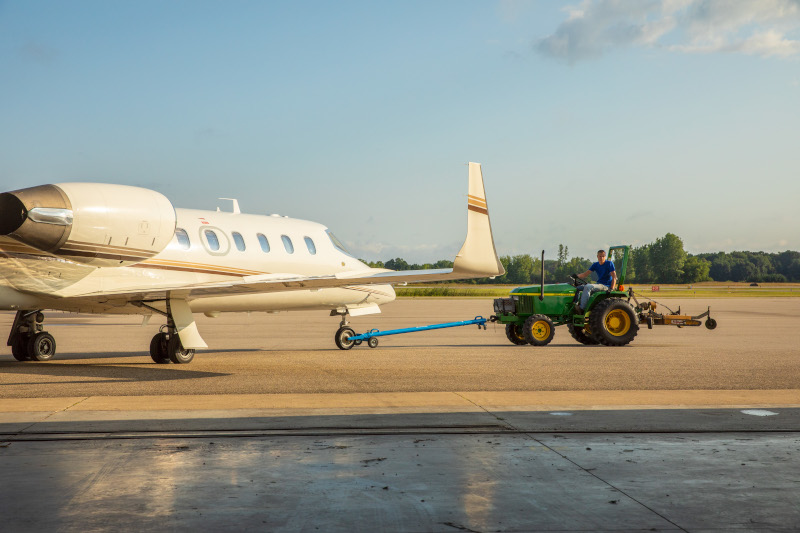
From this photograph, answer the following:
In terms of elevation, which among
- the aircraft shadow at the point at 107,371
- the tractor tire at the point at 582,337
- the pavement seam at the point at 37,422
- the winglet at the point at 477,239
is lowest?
the aircraft shadow at the point at 107,371

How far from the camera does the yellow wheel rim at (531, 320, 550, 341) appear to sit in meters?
20.0

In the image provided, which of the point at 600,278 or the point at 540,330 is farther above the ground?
the point at 600,278

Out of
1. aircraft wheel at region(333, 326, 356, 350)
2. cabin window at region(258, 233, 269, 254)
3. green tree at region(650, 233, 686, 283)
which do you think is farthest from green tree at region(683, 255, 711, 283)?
cabin window at region(258, 233, 269, 254)

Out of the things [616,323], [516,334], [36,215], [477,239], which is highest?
[36,215]

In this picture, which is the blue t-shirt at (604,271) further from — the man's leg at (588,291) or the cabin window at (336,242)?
Answer: the cabin window at (336,242)

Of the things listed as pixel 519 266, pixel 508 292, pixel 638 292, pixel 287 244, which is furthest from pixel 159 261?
pixel 519 266

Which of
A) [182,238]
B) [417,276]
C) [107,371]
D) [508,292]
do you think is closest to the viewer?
[417,276]

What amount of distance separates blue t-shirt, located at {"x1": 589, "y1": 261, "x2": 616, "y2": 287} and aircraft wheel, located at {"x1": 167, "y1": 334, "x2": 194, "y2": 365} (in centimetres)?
1005

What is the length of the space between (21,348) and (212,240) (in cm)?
461

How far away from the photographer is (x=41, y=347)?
17203 millimetres

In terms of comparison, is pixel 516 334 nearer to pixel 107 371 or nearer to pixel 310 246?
pixel 310 246

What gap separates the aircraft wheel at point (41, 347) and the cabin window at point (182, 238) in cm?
384

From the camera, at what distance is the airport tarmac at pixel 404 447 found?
16.8ft

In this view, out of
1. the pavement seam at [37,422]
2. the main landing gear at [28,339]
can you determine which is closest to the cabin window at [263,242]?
the main landing gear at [28,339]
